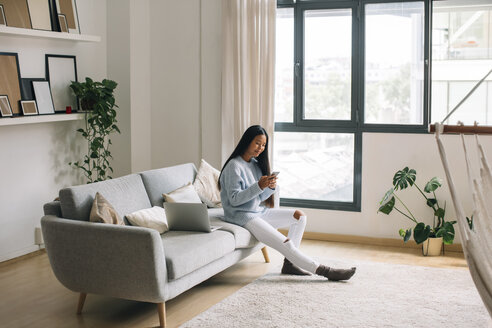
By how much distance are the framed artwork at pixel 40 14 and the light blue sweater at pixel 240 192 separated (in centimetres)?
209

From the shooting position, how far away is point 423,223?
212 inches

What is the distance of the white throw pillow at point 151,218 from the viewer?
13.5 feet

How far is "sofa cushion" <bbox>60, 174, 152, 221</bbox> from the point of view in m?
3.85

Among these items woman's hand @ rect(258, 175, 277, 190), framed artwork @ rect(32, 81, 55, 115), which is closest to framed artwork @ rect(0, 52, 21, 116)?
framed artwork @ rect(32, 81, 55, 115)

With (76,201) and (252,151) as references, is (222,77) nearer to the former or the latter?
(252,151)

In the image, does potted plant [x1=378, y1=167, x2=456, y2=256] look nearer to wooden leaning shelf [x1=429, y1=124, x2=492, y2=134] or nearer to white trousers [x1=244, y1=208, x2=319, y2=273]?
white trousers [x1=244, y1=208, x2=319, y2=273]

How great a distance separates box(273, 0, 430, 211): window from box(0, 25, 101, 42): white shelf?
1831 mm

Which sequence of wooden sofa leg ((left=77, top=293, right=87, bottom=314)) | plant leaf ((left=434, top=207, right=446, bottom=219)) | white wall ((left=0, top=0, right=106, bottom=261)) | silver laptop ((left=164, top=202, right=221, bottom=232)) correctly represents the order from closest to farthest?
wooden sofa leg ((left=77, top=293, right=87, bottom=314)) < silver laptop ((left=164, top=202, right=221, bottom=232)) < white wall ((left=0, top=0, right=106, bottom=261)) < plant leaf ((left=434, top=207, right=446, bottom=219))

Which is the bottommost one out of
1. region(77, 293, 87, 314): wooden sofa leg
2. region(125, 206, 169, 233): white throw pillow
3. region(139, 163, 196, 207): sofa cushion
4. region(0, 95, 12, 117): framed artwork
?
region(77, 293, 87, 314): wooden sofa leg

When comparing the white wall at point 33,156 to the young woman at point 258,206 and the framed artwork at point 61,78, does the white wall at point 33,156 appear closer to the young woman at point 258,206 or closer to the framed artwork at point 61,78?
the framed artwork at point 61,78

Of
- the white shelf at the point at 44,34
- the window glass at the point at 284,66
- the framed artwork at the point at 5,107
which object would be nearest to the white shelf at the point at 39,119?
the framed artwork at the point at 5,107

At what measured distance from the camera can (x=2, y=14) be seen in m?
4.88

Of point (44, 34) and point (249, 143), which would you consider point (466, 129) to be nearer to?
point (249, 143)

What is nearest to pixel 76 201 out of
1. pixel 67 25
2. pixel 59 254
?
pixel 59 254
